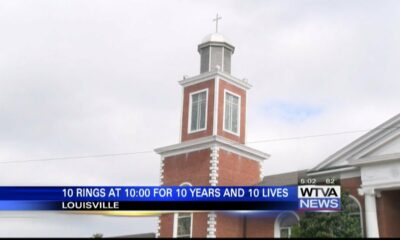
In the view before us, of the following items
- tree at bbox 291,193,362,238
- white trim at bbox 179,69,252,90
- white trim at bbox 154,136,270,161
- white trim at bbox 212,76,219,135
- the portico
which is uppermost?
white trim at bbox 179,69,252,90

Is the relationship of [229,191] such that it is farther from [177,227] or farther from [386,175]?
[177,227]

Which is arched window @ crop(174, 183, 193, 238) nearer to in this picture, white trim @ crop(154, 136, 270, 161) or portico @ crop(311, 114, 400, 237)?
white trim @ crop(154, 136, 270, 161)

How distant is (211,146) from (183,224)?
438 centimetres

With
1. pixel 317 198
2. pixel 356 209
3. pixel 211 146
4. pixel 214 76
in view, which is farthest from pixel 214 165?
pixel 317 198

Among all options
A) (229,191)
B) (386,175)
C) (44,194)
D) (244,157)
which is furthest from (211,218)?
(44,194)

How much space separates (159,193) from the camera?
939 inches

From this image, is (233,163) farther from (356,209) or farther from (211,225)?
(356,209)

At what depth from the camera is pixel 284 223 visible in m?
31.3

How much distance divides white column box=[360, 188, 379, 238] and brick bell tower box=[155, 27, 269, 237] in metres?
7.53

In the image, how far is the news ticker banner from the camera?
2222 cm

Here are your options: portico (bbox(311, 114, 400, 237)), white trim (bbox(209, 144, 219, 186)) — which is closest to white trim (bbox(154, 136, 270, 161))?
white trim (bbox(209, 144, 219, 186))

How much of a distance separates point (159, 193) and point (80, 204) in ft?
10.5

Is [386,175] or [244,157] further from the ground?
[244,157]

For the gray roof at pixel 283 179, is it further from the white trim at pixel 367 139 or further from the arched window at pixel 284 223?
the white trim at pixel 367 139
